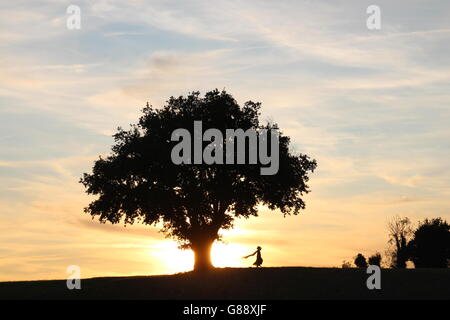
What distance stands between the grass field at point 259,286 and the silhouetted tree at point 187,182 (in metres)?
6.87

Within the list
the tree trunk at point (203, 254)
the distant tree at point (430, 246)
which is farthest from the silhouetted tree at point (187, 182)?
the distant tree at point (430, 246)

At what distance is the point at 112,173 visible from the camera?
65.6 m

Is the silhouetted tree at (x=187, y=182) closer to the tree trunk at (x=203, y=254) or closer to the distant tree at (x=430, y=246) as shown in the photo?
the tree trunk at (x=203, y=254)

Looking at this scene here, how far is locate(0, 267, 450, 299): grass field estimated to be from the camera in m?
47.4

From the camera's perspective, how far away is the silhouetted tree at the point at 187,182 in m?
63.8

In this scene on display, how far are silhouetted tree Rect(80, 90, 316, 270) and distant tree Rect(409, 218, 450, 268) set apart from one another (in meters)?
43.8

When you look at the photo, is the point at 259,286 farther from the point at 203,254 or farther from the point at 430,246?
the point at 430,246

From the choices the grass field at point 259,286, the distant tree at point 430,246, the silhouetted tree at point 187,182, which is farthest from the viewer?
the distant tree at point 430,246

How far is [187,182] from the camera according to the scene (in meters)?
64.2

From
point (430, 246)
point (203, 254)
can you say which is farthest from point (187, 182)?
point (430, 246)

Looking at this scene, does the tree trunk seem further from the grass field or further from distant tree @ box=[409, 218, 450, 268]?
distant tree @ box=[409, 218, 450, 268]

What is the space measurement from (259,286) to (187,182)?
662 inches
